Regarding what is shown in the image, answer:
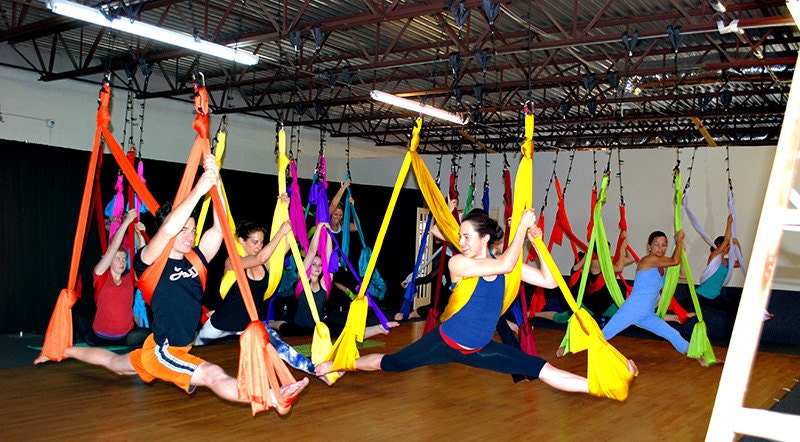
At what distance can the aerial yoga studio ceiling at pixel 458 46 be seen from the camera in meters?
7.58

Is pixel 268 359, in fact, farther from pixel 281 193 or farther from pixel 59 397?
pixel 59 397

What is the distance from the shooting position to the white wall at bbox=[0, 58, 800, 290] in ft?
33.0

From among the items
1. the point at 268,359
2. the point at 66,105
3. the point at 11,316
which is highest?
the point at 66,105

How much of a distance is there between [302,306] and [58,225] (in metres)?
3.28

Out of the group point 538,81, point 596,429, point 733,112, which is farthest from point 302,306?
point 733,112

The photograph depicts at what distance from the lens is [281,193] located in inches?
189

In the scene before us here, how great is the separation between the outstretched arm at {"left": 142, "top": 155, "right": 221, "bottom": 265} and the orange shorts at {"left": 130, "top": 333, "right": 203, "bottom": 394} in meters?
0.57

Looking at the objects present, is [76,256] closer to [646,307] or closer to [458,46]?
[458,46]

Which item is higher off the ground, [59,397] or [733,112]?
[733,112]

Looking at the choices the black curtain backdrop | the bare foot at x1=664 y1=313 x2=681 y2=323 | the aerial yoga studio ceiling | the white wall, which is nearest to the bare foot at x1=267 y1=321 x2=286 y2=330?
the black curtain backdrop

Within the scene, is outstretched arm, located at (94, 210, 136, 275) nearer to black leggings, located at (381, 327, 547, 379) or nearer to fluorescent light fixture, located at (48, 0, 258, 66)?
fluorescent light fixture, located at (48, 0, 258, 66)

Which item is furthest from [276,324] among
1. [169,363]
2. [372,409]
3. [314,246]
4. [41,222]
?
[169,363]

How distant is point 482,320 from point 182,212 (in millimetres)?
1721

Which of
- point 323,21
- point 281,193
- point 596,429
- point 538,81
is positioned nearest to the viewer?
point 596,429
